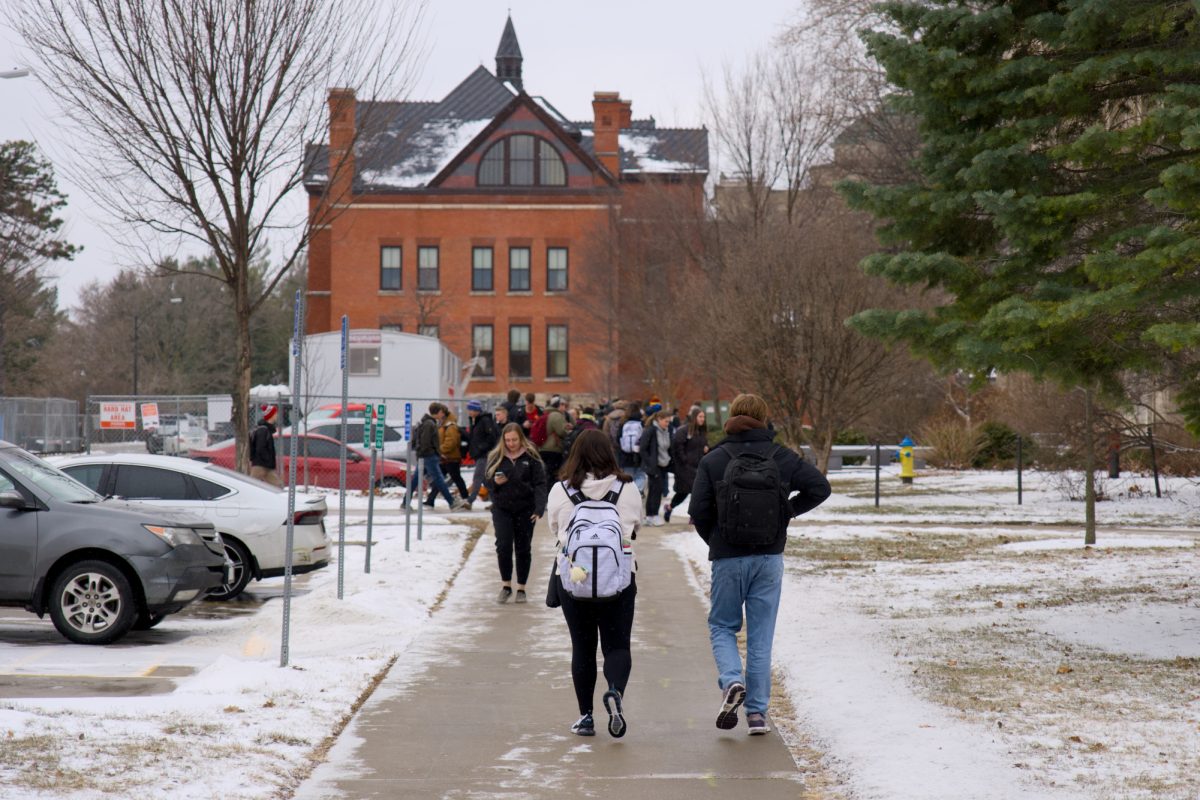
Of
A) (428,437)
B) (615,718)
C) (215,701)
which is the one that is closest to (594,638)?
(615,718)

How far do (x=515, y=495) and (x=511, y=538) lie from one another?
1.67 feet

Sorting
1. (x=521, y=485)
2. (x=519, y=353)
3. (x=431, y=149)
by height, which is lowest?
(x=521, y=485)

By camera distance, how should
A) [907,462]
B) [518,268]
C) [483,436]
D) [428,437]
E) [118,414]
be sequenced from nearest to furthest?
[118,414] → [483,436] → [428,437] → [907,462] → [518,268]

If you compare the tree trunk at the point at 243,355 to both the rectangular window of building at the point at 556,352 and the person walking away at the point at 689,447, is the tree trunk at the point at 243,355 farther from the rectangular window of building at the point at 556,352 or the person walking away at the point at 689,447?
the rectangular window of building at the point at 556,352

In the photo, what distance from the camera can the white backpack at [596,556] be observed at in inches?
307

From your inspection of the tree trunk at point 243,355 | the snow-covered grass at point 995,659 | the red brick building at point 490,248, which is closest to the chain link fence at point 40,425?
the tree trunk at point 243,355

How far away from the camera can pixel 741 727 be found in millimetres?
8250

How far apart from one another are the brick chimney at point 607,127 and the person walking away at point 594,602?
58.6 meters

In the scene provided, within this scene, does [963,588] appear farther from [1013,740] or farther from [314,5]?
[314,5]

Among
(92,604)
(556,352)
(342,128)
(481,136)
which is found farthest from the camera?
(556,352)

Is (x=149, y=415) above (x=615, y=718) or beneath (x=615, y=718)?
above

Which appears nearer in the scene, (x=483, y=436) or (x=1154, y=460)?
(x=483, y=436)

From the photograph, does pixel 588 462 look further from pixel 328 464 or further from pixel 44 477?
pixel 328 464

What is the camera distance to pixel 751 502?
7762 millimetres
